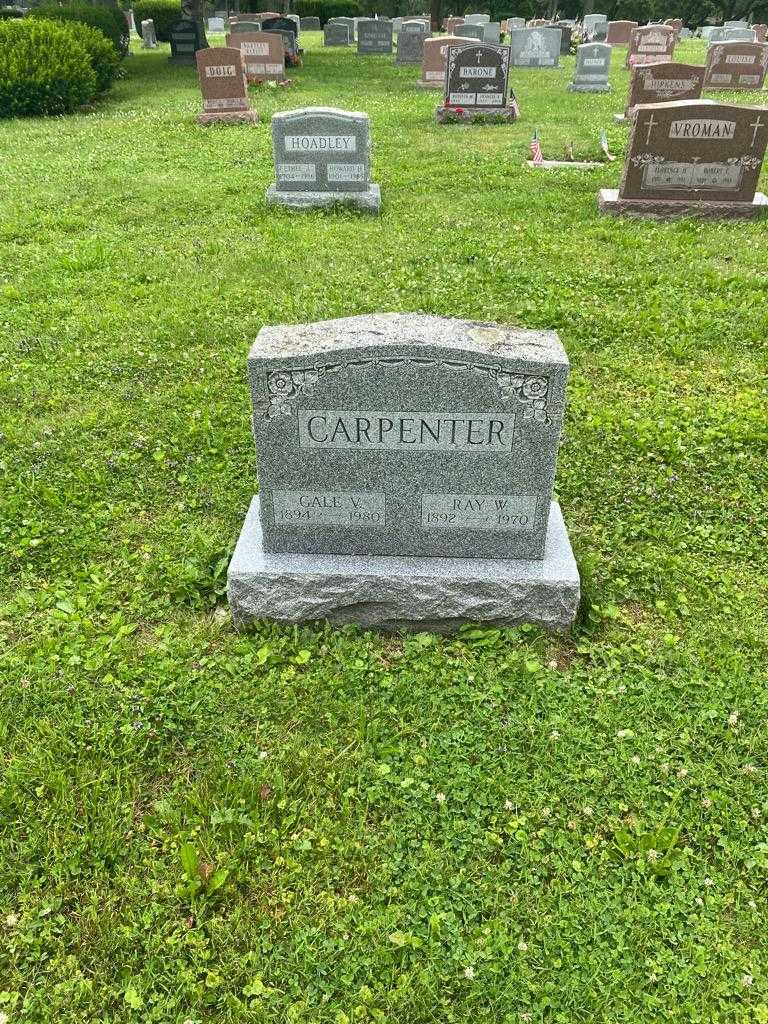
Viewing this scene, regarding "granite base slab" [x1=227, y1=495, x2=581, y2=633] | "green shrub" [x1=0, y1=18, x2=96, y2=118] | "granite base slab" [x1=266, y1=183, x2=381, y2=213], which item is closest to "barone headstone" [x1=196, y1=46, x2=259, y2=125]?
"green shrub" [x1=0, y1=18, x2=96, y2=118]

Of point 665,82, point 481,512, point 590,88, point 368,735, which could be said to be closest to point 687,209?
point 665,82

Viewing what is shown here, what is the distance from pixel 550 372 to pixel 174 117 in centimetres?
1685

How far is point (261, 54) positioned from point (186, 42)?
23.0 ft

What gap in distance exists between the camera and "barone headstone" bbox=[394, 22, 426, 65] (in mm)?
26500

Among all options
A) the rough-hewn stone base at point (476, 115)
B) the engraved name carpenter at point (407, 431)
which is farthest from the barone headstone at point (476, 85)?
the engraved name carpenter at point (407, 431)

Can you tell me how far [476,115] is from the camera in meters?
17.0

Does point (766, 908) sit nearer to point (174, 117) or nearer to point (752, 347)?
point (752, 347)

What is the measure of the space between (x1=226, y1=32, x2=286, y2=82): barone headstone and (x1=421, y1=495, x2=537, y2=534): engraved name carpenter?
70.8 ft

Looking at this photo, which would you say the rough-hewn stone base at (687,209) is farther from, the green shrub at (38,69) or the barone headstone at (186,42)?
the barone headstone at (186,42)

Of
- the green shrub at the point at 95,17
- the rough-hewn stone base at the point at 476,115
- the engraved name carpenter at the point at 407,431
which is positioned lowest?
the rough-hewn stone base at the point at 476,115

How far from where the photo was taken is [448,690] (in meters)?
3.72

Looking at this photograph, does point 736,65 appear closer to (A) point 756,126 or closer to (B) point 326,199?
(A) point 756,126

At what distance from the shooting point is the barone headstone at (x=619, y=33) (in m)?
33.5

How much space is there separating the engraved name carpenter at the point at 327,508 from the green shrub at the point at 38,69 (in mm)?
18412
